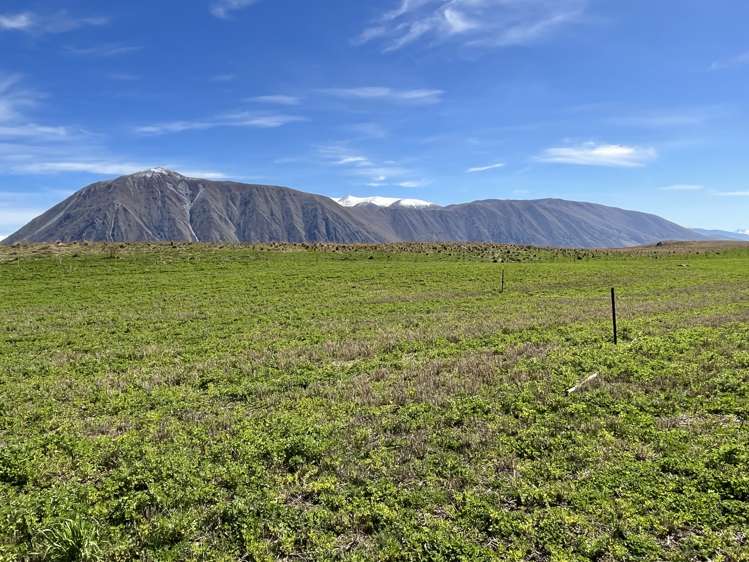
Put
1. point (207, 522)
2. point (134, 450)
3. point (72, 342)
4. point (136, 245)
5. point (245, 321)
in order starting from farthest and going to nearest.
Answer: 1. point (136, 245)
2. point (245, 321)
3. point (72, 342)
4. point (134, 450)
5. point (207, 522)

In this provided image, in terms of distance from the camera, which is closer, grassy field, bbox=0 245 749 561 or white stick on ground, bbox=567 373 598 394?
grassy field, bbox=0 245 749 561

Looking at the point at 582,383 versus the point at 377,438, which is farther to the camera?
the point at 582,383

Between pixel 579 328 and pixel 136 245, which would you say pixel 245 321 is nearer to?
pixel 579 328

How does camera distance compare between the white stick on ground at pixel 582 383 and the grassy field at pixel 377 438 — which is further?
the white stick on ground at pixel 582 383

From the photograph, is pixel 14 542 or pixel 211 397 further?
pixel 211 397

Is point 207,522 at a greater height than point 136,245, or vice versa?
point 136,245

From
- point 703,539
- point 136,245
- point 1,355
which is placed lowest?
point 703,539

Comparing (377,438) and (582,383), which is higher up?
(582,383)

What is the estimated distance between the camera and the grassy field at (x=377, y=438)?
23.3ft

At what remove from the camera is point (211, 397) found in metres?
13.4

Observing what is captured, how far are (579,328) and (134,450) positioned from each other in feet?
62.3

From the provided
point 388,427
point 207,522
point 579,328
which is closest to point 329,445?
point 388,427

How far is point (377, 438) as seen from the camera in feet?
34.3

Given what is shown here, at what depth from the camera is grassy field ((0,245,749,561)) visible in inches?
280
